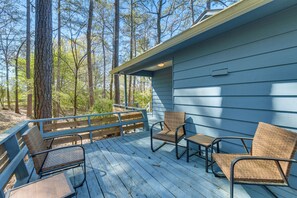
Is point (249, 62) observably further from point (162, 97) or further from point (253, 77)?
point (162, 97)

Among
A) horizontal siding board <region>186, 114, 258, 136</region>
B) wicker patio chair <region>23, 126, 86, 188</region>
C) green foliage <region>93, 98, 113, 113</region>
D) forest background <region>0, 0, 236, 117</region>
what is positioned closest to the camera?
wicker patio chair <region>23, 126, 86, 188</region>

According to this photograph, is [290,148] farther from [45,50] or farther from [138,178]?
[45,50]

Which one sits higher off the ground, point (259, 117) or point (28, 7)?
point (28, 7)

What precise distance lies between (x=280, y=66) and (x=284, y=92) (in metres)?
0.34

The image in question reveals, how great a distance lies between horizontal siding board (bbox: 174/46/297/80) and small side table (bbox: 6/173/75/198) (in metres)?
2.69

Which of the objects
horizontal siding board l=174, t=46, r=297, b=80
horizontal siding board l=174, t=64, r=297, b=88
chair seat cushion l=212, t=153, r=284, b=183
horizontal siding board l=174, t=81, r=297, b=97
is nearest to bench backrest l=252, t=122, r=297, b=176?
chair seat cushion l=212, t=153, r=284, b=183

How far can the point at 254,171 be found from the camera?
157 cm

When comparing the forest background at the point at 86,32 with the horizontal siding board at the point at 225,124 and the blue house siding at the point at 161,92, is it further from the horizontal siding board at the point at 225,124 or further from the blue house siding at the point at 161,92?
the horizontal siding board at the point at 225,124

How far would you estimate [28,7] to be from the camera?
9430 millimetres

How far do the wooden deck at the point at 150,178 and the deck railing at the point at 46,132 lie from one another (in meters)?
0.73

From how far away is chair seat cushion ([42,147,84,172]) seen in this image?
1774 mm

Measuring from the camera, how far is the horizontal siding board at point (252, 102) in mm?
1819

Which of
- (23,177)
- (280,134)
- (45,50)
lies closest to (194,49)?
(280,134)

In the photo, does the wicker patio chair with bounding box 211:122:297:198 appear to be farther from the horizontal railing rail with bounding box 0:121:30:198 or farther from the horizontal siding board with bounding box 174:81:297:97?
the horizontal railing rail with bounding box 0:121:30:198
